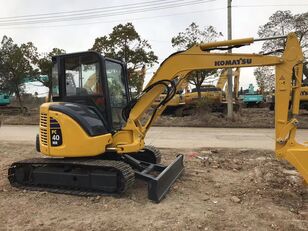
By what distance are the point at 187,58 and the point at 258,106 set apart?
27.9m

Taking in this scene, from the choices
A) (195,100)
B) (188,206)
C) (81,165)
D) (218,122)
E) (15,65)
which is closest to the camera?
(188,206)

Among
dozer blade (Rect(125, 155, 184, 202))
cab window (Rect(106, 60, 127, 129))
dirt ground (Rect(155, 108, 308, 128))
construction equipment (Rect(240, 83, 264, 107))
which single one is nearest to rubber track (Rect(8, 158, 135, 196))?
dozer blade (Rect(125, 155, 184, 202))

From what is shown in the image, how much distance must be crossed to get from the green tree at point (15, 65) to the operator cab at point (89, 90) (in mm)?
19120

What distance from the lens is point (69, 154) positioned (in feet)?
19.7

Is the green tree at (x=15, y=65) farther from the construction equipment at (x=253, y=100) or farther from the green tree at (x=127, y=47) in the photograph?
the construction equipment at (x=253, y=100)

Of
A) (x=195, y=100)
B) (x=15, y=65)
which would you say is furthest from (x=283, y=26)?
(x=15, y=65)

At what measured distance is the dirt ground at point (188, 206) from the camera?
4695 millimetres

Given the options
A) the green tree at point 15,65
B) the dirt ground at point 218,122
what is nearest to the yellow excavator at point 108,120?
the dirt ground at point 218,122

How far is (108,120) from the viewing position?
632 centimetres

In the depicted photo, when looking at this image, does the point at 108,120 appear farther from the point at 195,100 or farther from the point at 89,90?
the point at 195,100

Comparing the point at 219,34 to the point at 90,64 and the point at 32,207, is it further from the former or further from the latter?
the point at 32,207

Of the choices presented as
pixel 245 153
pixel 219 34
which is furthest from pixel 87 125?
pixel 219 34

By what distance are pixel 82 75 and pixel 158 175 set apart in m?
2.24

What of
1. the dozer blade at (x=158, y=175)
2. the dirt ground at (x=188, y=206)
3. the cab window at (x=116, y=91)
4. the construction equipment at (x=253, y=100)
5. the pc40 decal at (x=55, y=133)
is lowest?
the dirt ground at (x=188, y=206)
